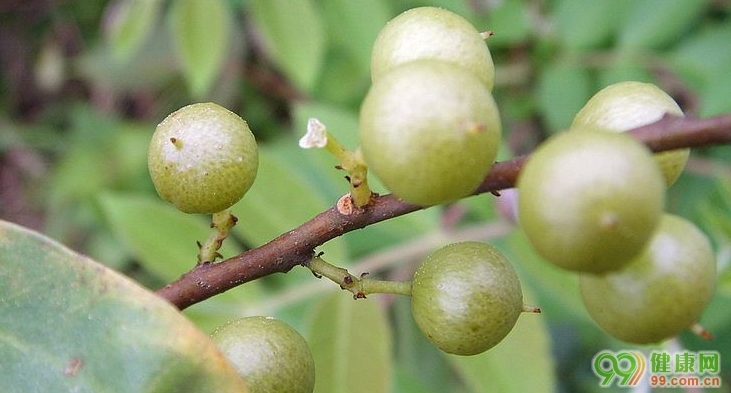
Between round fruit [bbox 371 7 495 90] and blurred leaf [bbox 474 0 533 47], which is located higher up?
round fruit [bbox 371 7 495 90]

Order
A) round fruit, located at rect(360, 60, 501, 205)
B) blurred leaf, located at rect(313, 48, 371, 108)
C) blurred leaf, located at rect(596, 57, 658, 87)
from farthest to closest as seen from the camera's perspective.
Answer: blurred leaf, located at rect(313, 48, 371, 108), blurred leaf, located at rect(596, 57, 658, 87), round fruit, located at rect(360, 60, 501, 205)

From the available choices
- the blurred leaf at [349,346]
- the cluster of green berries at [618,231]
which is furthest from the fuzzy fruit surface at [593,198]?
the blurred leaf at [349,346]

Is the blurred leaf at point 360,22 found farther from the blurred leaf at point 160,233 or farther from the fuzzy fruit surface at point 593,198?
the fuzzy fruit surface at point 593,198

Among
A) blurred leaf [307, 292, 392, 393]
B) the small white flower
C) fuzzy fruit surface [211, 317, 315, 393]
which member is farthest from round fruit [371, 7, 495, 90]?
blurred leaf [307, 292, 392, 393]

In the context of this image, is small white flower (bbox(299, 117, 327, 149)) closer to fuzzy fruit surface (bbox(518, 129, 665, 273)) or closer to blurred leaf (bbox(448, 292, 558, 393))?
fuzzy fruit surface (bbox(518, 129, 665, 273))

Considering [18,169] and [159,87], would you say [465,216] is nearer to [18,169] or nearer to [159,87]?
[159,87]

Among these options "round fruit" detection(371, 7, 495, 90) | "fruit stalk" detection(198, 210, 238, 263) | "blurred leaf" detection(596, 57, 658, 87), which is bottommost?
"blurred leaf" detection(596, 57, 658, 87)
